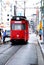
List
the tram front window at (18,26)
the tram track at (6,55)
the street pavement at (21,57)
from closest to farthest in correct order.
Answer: the street pavement at (21,57) < the tram track at (6,55) < the tram front window at (18,26)

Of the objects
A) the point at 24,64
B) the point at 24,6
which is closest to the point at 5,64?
the point at 24,64

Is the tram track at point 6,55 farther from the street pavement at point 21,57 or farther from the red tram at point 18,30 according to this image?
the red tram at point 18,30

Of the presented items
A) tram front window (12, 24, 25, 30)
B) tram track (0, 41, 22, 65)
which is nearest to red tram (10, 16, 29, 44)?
tram front window (12, 24, 25, 30)

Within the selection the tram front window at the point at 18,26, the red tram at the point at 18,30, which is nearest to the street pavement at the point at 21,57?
the red tram at the point at 18,30

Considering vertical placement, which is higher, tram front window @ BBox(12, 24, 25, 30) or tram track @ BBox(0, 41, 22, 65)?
tram front window @ BBox(12, 24, 25, 30)

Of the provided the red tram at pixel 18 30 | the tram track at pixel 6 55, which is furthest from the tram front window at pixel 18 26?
the tram track at pixel 6 55

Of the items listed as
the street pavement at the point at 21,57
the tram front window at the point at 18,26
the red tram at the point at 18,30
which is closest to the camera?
the street pavement at the point at 21,57

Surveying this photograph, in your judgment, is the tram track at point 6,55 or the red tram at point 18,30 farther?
the red tram at point 18,30

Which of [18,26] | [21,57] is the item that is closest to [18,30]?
[18,26]

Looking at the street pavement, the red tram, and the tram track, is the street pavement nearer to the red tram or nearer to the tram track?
the tram track

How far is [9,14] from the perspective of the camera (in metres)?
107

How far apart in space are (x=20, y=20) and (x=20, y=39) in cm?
235

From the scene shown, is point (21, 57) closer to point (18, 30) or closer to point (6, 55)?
point (6, 55)

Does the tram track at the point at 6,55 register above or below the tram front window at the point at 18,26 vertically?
below
